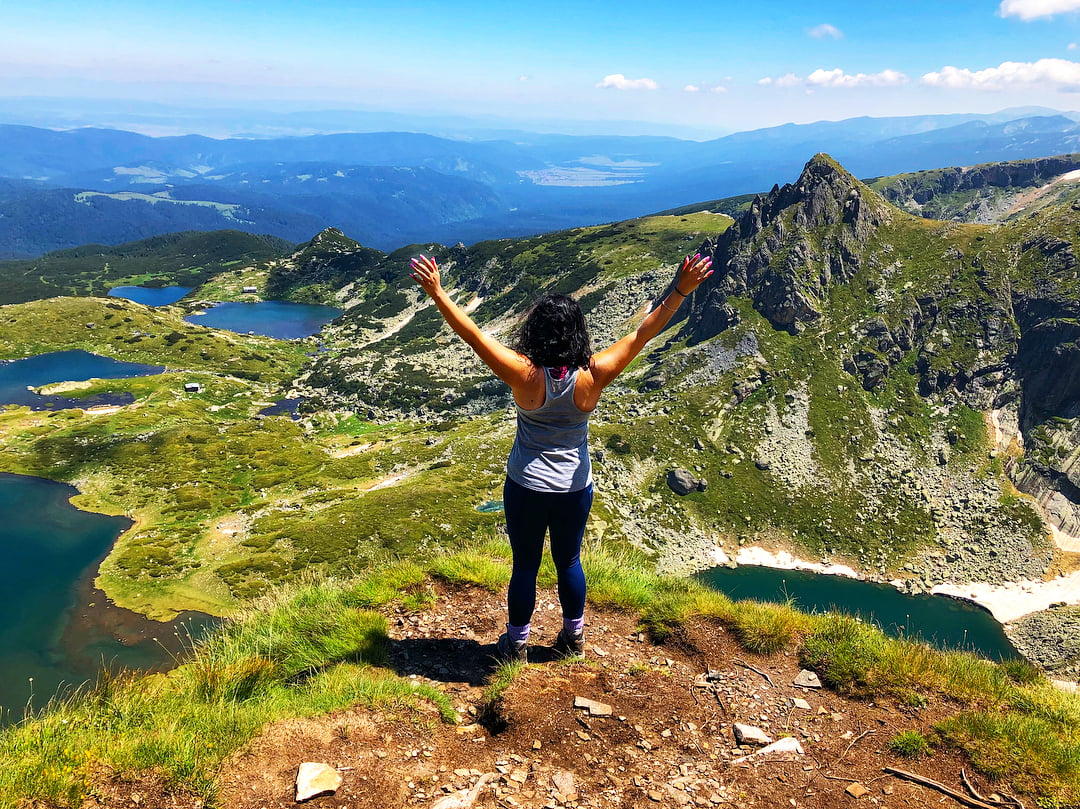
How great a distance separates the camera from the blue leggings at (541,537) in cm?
609

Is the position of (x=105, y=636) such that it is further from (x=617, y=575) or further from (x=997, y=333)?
(x=997, y=333)

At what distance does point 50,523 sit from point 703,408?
344 ft

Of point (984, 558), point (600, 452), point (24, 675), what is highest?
point (600, 452)

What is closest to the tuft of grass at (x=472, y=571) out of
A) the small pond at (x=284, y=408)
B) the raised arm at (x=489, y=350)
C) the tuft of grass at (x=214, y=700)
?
the tuft of grass at (x=214, y=700)

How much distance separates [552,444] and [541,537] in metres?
1.19

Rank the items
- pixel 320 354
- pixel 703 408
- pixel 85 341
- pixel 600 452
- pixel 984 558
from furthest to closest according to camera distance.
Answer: pixel 320 354, pixel 85 341, pixel 703 408, pixel 600 452, pixel 984 558

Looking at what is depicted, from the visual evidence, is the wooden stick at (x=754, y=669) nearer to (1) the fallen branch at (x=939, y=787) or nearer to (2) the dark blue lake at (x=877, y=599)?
(1) the fallen branch at (x=939, y=787)

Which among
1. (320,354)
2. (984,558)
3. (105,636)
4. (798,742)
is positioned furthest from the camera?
(320,354)

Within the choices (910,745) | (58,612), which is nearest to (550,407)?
(910,745)

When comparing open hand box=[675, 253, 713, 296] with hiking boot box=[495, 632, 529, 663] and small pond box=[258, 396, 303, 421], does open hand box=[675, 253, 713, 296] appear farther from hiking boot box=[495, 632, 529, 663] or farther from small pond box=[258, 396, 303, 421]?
small pond box=[258, 396, 303, 421]

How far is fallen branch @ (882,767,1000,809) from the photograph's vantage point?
451 centimetres

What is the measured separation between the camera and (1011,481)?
95.6 metres

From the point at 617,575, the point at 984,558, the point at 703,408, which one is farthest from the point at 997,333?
the point at 617,575

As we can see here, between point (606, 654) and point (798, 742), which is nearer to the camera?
point (798, 742)
